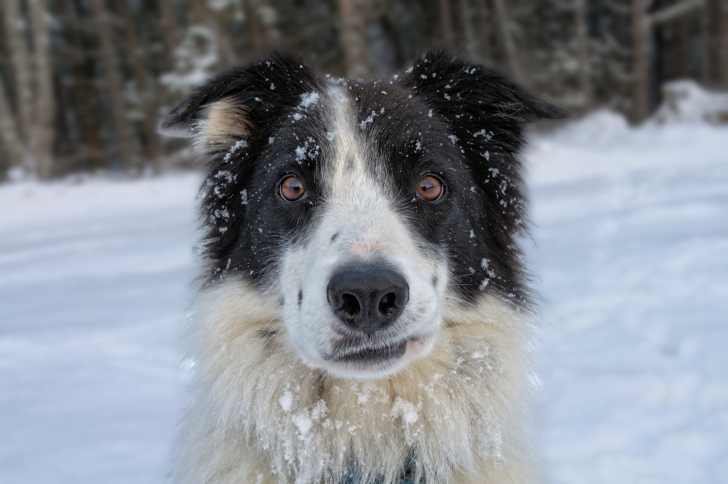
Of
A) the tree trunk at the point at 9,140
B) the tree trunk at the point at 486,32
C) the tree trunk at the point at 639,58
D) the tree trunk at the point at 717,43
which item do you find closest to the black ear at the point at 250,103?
Answer: the tree trunk at the point at 9,140

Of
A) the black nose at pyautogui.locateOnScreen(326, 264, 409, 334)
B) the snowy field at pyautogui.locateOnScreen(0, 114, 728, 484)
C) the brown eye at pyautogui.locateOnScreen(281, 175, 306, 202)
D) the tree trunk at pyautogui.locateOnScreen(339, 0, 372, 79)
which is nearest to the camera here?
the black nose at pyautogui.locateOnScreen(326, 264, 409, 334)

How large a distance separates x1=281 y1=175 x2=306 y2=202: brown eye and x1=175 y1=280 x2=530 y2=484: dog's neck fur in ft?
1.44

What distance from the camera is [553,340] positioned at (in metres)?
5.48

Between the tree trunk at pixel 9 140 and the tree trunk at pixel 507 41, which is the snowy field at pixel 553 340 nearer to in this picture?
the tree trunk at pixel 9 140

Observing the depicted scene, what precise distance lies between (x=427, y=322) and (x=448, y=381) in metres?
0.48

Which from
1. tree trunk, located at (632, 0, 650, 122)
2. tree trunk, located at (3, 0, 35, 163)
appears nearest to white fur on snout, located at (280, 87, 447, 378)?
tree trunk, located at (3, 0, 35, 163)

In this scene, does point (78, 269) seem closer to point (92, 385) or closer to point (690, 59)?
point (92, 385)

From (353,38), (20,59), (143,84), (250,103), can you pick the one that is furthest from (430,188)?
(143,84)

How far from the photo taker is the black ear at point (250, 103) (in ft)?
10.4

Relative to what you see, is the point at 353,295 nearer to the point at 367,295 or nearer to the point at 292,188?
the point at 367,295

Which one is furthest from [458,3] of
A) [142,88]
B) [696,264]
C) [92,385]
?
[92,385]

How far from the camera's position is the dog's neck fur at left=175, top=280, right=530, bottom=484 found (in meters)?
2.68

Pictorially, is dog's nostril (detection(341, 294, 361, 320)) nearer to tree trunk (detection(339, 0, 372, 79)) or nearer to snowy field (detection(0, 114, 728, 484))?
snowy field (detection(0, 114, 728, 484))

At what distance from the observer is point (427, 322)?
2428 millimetres
